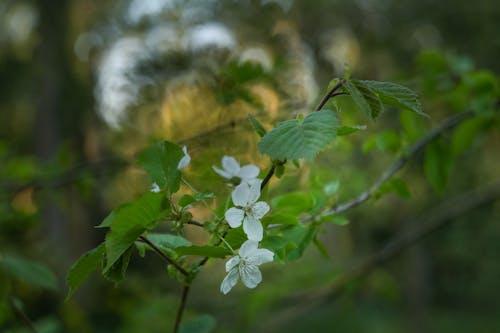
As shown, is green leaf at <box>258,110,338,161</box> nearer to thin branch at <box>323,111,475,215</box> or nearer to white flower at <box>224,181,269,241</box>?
white flower at <box>224,181,269,241</box>

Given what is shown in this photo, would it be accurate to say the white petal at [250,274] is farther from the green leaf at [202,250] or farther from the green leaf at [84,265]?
the green leaf at [84,265]

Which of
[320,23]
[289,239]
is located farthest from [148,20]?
[320,23]

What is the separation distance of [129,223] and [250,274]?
0.52 feet

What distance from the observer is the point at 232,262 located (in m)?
0.57

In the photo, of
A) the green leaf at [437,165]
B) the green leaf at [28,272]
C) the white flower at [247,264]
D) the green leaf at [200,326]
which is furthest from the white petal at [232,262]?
the green leaf at [437,165]

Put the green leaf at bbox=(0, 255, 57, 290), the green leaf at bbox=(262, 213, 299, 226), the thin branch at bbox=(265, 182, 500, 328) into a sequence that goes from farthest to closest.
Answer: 1. the thin branch at bbox=(265, 182, 500, 328)
2. the green leaf at bbox=(0, 255, 57, 290)
3. the green leaf at bbox=(262, 213, 299, 226)

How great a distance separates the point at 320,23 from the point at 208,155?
4364 millimetres

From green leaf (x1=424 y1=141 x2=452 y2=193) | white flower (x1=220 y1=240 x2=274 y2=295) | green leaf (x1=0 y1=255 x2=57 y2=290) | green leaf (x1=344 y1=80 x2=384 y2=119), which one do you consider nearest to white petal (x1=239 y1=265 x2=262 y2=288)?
white flower (x1=220 y1=240 x2=274 y2=295)

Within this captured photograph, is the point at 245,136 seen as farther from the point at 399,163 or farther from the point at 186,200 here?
the point at 186,200

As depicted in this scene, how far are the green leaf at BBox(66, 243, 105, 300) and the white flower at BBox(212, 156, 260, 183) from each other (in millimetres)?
189

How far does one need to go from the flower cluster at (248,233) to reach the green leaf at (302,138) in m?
0.06

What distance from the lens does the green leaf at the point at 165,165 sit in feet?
1.92

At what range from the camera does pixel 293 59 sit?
6.07 feet

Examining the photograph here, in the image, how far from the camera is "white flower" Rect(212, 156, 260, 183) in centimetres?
67
